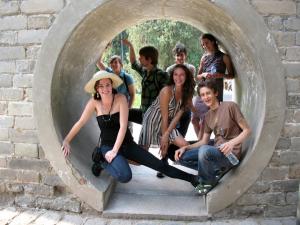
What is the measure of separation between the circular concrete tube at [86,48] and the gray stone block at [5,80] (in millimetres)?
364

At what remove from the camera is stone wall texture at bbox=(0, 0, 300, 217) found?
4105 mm

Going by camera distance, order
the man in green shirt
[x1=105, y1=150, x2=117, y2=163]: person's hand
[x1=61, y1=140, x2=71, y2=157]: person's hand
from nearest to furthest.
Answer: [x1=61, y1=140, x2=71, y2=157]: person's hand → [x1=105, y1=150, x2=117, y2=163]: person's hand → the man in green shirt

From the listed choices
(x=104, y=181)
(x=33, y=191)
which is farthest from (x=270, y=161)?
(x=33, y=191)

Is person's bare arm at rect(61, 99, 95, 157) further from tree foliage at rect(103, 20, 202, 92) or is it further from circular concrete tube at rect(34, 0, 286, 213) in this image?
tree foliage at rect(103, 20, 202, 92)

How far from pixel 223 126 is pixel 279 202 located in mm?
1057

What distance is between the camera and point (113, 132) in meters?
4.63

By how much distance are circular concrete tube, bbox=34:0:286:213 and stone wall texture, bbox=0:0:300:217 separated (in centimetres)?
11

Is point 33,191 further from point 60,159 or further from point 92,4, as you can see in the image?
point 92,4

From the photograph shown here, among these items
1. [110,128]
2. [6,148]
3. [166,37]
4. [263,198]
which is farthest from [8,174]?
[166,37]

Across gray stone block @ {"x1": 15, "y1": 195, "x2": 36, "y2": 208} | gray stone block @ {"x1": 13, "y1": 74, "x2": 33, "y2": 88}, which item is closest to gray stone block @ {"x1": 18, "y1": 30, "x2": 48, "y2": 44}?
gray stone block @ {"x1": 13, "y1": 74, "x2": 33, "y2": 88}

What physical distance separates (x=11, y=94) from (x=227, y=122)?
2.46 m

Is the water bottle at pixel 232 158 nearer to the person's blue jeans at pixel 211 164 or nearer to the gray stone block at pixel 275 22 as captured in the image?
the person's blue jeans at pixel 211 164

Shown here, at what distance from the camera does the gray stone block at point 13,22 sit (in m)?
4.35

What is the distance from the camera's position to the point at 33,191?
4605 mm
